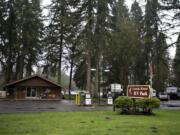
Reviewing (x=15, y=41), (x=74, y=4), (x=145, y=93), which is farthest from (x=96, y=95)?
(x=145, y=93)

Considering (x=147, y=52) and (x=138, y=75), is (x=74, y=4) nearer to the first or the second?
(x=147, y=52)

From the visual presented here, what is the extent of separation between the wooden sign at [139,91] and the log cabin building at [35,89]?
26.1 meters

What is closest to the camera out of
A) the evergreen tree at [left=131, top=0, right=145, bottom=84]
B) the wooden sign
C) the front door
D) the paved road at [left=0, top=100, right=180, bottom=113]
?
the wooden sign

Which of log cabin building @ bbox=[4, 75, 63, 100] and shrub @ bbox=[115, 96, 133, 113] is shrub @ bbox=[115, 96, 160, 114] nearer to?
shrub @ bbox=[115, 96, 133, 113]

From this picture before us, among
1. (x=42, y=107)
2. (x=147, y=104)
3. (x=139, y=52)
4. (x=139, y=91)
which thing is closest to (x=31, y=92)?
(x=139, y=52)

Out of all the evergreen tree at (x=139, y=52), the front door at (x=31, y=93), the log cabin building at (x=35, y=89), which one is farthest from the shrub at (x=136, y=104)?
the evergreen tree at (x=139, y=52)

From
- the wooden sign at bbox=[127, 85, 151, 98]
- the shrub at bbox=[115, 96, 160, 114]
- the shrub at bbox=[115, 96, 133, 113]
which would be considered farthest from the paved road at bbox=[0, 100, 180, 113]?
the wooden sign at bbox=[127, 85, 151, 98]

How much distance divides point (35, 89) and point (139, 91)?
28147 mm

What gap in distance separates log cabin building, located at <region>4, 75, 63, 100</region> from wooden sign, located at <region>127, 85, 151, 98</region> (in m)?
26.1

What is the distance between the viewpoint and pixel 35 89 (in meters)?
45.1

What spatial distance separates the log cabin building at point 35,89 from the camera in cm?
4428

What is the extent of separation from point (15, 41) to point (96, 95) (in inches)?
650

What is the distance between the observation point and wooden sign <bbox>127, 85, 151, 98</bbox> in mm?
19109

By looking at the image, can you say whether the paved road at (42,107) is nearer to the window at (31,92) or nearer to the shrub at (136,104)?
the shrub at (136,104)
